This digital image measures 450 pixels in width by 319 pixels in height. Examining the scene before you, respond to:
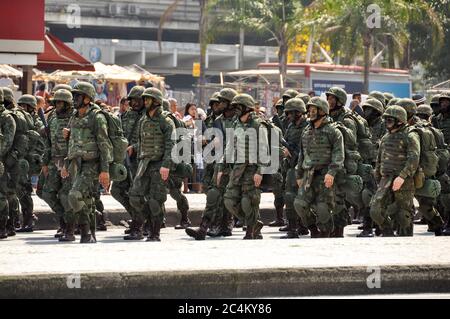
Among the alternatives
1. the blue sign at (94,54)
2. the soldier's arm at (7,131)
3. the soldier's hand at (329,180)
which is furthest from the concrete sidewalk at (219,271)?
the blue sign at (94,54)

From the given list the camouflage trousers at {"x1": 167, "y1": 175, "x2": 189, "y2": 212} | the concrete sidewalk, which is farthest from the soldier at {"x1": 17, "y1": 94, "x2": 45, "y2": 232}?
the concrete sidewalk

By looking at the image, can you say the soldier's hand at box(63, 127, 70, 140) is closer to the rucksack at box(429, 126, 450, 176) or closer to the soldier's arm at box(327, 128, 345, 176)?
the soldier's arm at box(327, 128, 345, 176)

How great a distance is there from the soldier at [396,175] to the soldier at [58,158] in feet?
11.8

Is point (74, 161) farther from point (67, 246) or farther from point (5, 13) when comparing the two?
point (5, 13)

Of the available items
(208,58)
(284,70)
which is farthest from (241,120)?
(208,58)

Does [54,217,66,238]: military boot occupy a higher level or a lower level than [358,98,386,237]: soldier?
lower

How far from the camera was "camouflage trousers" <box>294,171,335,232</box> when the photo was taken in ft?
51.1

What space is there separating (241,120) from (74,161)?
80.4 inches

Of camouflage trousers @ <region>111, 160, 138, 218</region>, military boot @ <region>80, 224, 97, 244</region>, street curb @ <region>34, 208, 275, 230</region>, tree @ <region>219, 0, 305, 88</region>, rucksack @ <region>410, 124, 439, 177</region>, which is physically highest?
tree @ <region>219, 0, 305, 88</region>

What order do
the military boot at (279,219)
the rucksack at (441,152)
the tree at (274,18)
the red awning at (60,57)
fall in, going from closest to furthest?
the rucksack at (441,152), the military boot at (279,219), the red awning at (60,57), the tree at (274,18)

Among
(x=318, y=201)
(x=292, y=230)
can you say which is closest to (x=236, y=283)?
(x=318, y=201)

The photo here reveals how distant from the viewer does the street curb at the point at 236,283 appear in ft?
35.8

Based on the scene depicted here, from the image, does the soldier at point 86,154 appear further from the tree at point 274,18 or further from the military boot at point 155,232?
the tree at point 274,18

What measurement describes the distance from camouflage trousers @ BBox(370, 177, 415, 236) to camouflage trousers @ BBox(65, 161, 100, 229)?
3.17 meters
